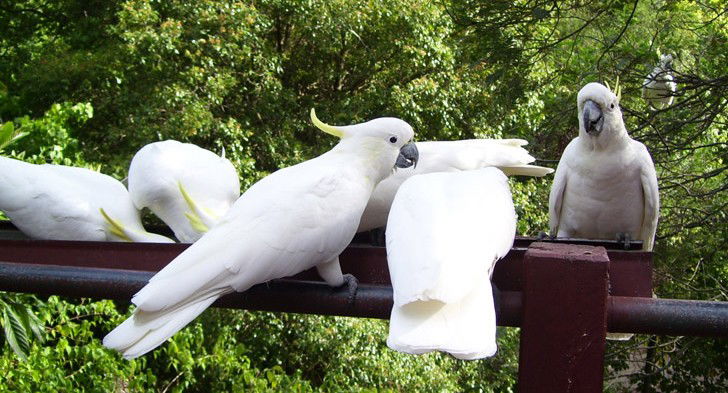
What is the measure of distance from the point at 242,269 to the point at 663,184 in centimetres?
335

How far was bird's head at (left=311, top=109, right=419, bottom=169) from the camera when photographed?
1.58 metres

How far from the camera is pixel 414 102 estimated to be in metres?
4.91

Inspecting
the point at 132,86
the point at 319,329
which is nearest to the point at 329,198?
the point at 319,329

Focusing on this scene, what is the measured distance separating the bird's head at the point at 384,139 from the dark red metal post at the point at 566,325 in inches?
28.6

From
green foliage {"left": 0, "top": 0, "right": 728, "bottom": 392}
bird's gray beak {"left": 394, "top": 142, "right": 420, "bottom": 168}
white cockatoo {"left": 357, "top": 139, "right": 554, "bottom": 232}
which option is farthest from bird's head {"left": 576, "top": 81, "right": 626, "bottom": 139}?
green foliage {"left": 0, "top": 0, "right": 728, "bottom": 392}

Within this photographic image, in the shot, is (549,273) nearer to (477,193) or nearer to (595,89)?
(477,193)

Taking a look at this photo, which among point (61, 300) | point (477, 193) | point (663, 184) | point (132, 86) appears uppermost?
point (477, 193)

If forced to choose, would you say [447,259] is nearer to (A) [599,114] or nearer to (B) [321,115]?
(A) [599,114]

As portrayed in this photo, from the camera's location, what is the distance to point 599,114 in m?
2.21

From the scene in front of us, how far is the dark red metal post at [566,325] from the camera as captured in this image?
0.87m

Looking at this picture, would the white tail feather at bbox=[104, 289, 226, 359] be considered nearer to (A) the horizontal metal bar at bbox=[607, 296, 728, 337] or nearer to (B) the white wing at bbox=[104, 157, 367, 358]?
(B) the white wing at bbox=[104, 157, 367, 358]

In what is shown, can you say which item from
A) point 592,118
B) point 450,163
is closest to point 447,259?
point 450,163

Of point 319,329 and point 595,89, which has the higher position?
point 595,89

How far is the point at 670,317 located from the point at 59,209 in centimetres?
144
